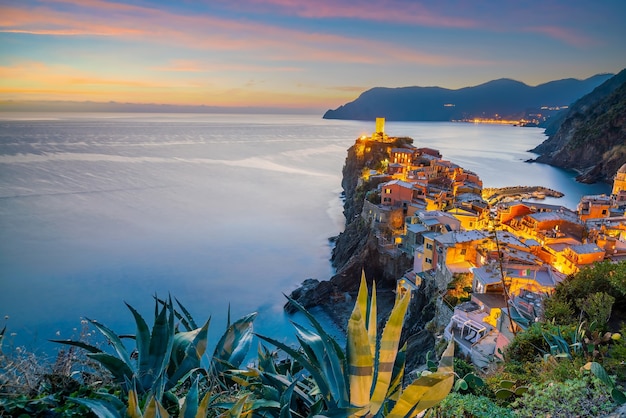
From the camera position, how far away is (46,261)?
26062mm

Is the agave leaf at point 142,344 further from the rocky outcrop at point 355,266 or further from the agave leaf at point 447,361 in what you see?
the rocky outcrop at point 355,266

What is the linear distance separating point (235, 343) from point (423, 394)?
1.87m

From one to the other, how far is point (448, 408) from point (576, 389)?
1.16m

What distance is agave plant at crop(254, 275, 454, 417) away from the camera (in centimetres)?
243

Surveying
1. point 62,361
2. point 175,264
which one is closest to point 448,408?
point 62,361

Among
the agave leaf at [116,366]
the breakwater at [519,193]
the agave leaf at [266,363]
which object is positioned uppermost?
the agave leaf at [116,366]

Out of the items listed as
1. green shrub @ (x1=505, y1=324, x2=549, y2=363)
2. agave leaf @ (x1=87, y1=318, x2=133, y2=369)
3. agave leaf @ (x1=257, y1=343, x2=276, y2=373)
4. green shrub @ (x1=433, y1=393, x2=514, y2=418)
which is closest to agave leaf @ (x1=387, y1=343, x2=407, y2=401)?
green shrub @ (x1=433, y1=393, x2=514, y2=418)

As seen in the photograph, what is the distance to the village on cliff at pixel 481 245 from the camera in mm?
10664

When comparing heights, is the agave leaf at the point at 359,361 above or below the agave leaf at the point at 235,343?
above

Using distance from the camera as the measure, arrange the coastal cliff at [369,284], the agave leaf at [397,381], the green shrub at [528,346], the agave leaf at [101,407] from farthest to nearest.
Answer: the coastal cliff at [369,284] → the green shrub at [528,346] → the agave leaf at [397,381] → the agave leaf at [101,407]

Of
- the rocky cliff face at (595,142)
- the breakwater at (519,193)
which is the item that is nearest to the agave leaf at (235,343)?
the breakwater at (519,193)

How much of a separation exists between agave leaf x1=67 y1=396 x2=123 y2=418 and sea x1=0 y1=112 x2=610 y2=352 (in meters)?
1.01

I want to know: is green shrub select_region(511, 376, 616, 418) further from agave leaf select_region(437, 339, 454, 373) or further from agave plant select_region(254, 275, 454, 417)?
agave plant select_region(254, 275, 454, 417)

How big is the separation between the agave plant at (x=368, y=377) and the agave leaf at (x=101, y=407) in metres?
1.04
